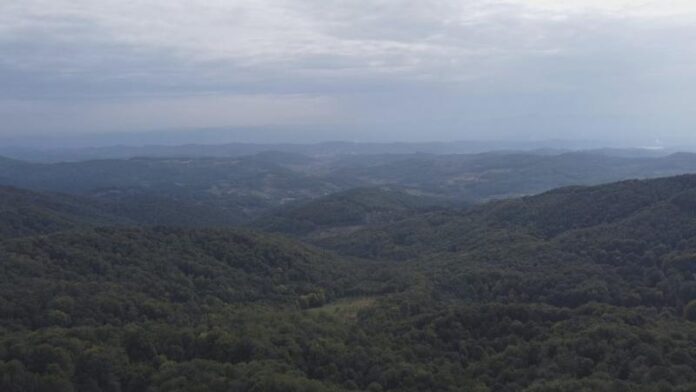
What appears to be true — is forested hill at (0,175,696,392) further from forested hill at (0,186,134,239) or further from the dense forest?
forested hill at (0,186,134,239)

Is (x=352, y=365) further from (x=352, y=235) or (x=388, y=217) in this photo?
(x=388, y=217)

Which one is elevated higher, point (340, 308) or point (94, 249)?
point (94, 249)

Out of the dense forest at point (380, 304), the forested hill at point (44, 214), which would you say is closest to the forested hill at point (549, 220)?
the dense forest at point (380, 304)

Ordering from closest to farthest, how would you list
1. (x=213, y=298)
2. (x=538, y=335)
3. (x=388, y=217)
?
(x=538, y=335) → (x=213, y=298) → (x=388, y=217)

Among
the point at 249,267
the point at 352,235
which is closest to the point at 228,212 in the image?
the point at 352,235

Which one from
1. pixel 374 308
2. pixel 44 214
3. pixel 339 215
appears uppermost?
pixel 44 214

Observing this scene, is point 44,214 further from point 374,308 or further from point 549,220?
point 549,220

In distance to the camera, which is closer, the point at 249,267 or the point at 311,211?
the point at 249,267

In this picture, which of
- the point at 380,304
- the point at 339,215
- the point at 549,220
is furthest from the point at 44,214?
the point at 549,220
